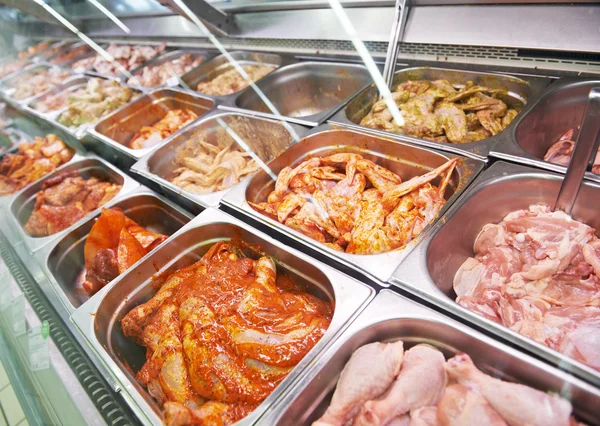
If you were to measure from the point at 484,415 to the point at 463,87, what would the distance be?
8.08 ft

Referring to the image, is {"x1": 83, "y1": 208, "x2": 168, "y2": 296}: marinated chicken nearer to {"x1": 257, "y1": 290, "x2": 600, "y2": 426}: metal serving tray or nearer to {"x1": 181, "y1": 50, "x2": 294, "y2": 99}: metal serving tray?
{"x1": 257, "y1": 290, "x2": 600, "y2": 426}: metal serving tray

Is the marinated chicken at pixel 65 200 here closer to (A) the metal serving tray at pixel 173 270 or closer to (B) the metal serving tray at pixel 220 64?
(A) the metal serving tray at pixel 173 270

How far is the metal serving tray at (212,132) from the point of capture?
2.95 m

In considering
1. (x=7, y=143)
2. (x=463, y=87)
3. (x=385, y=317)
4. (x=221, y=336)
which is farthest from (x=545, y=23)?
(x=7, y=143)

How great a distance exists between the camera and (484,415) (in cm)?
116

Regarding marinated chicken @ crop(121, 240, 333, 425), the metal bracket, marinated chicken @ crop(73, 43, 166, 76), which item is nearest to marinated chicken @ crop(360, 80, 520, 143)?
marinated chicken @ crop(121, 240, 333, 425)

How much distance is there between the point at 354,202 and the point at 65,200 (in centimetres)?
259

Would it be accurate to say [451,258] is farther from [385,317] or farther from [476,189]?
[385,317]

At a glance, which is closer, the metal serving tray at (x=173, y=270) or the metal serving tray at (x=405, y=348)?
the metal serving tray at (x=405, y=348)

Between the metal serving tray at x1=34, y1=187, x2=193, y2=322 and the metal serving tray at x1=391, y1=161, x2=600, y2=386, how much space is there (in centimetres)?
169

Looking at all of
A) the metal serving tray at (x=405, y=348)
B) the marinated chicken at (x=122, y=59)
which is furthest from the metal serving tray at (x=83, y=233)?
the marinated chicken at (x=122, y=59)

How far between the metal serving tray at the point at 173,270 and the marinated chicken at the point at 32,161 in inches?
94.3

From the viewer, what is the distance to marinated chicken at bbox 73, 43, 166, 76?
5113 millimetres

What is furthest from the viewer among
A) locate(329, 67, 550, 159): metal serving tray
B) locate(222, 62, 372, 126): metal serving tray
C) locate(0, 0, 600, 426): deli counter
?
locate(222, 62, 372, 126): metal serving tray
